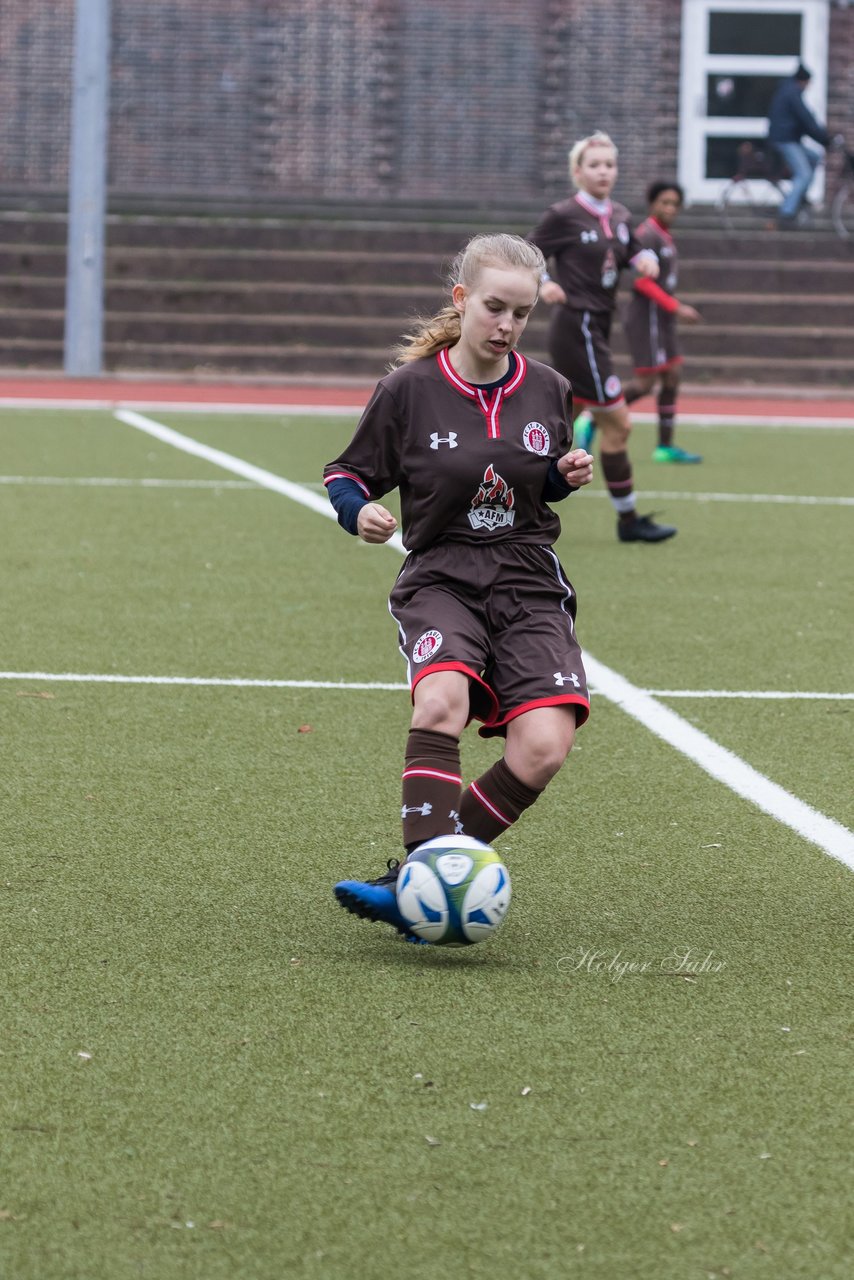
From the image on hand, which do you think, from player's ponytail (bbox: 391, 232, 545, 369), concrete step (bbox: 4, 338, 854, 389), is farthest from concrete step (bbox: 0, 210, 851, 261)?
player's ponytail (bbox: 391, 232, 545, 369)

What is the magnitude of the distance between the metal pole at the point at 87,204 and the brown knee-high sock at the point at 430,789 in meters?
18.0

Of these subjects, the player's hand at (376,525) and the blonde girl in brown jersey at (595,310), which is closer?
the player's hand at (376,525)

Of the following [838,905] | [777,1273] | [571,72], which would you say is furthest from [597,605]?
[571,72]

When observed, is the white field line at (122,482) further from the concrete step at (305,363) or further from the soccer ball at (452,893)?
the concrete step at (305,363)

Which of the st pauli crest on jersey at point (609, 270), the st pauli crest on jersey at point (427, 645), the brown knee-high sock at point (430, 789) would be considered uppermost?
the st pauli crest on jersey at point (609, 270)

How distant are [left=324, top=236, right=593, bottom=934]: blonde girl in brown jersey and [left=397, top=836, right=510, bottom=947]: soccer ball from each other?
0.10 m

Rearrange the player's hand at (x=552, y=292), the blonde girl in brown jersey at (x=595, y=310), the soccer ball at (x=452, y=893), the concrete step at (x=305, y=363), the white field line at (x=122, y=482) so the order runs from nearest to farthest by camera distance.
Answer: the soccer ball at (x=452, y=893), the player's hand at (x=552, y=292), the blonde girl in brown jersey at (x=595, y=310), the white field line at (x=122, y=482), the concrete step at (x=305, y=363)

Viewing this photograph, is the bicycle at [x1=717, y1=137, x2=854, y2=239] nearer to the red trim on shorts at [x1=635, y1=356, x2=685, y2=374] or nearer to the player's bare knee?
the red trim on shorts at [x1=635, y1=356, x2=685, y2=374]

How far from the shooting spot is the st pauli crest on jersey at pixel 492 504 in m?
→ 4.24

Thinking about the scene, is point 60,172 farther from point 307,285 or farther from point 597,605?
point 597,605

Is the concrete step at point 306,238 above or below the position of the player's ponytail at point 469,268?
above

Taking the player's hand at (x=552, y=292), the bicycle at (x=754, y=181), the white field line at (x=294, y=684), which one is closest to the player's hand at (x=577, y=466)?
the white field line at (x=294, y=684)

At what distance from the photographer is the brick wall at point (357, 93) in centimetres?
2856

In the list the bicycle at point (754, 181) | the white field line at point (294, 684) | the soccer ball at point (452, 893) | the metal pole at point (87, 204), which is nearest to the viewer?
the soccer ball at point (452, 893)
